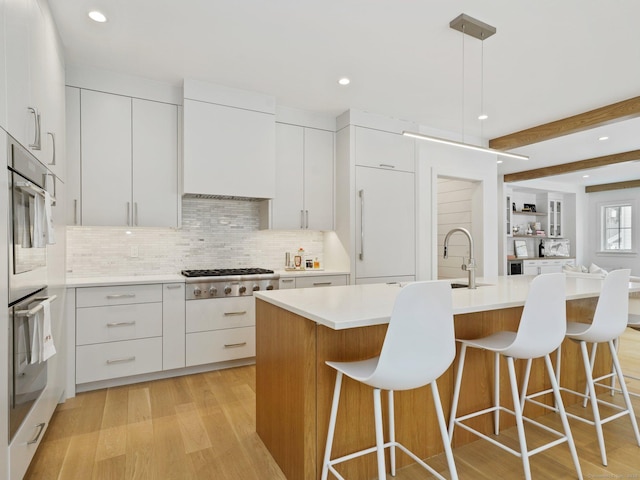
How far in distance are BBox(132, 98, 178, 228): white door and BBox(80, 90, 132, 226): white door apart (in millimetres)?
70

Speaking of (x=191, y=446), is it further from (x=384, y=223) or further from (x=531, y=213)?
(x=531, y=213)

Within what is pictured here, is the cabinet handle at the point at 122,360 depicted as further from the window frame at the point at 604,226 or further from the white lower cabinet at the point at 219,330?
the window frame at the point at 604,226

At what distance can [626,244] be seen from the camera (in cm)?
852

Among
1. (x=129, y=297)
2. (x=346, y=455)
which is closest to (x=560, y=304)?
(x=346, y=455)

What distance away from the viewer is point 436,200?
15.4 ft

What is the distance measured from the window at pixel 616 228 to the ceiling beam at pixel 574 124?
583cm

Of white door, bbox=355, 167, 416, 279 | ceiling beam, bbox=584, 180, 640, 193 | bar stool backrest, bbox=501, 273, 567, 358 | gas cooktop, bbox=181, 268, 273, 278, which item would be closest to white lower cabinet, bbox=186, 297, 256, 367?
gas cooktop, bbox=181, 268, 273, 278

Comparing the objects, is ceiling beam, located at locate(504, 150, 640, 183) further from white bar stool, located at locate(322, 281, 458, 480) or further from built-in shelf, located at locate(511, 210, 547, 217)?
white bar stool, located at locate(322, 281, 458, 480)

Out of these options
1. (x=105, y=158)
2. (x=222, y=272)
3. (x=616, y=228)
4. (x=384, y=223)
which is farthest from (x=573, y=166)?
(x=105, y=158)

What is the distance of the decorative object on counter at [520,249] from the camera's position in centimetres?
843

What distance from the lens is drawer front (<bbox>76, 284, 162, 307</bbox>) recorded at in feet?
9.53

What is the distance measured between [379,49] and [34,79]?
219cm

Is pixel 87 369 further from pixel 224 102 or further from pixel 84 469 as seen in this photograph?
pixel 224 102

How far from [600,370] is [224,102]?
3.88m
